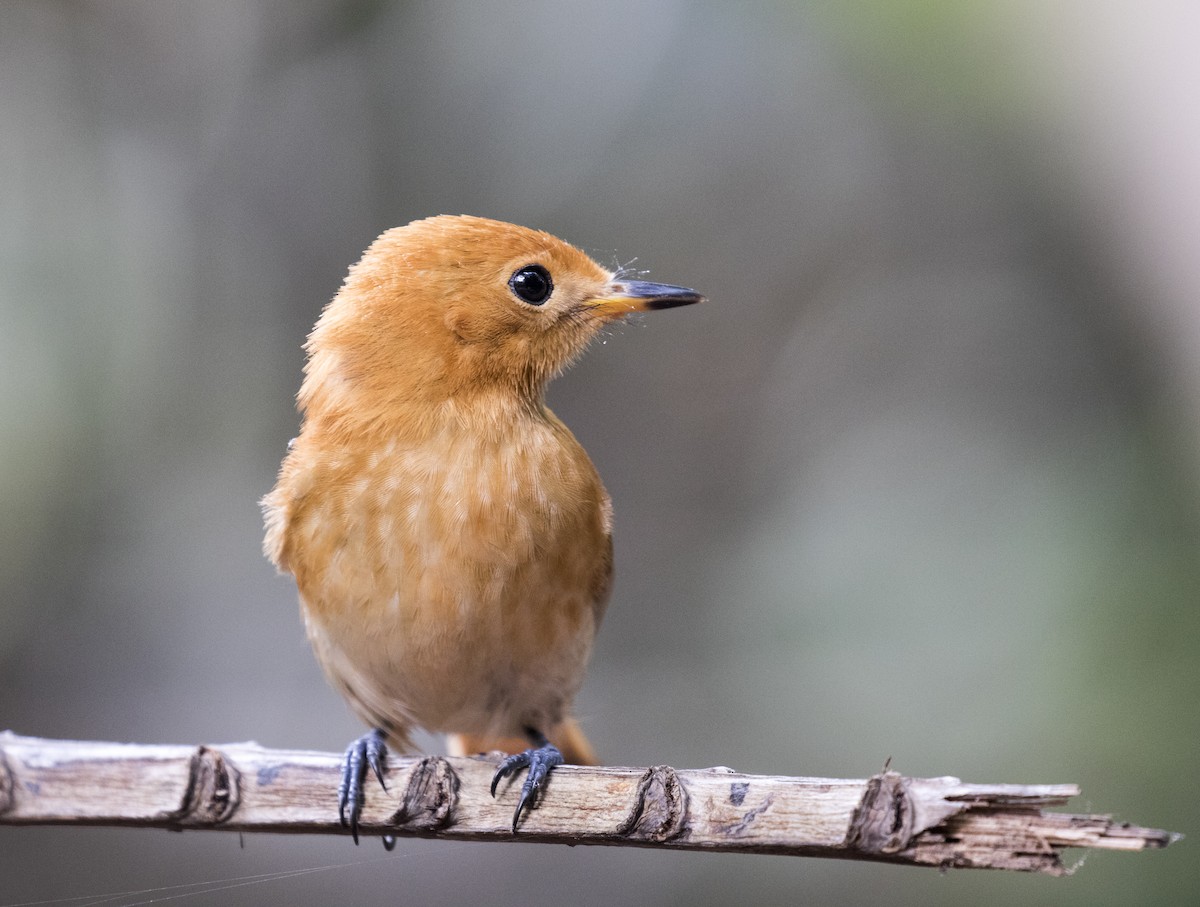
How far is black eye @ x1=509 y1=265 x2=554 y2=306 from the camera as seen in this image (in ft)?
8.43

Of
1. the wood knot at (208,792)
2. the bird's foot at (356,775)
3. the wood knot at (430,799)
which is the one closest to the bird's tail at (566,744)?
the bird's foot at (356,775)

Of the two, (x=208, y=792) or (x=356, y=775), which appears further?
(x=356, y=775)

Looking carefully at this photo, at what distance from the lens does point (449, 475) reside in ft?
8.04

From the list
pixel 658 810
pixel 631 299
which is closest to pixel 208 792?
pixel 658 810

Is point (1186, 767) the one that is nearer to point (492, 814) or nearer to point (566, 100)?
point (492, 814)

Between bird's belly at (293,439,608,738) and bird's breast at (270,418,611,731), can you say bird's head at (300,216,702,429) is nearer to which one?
bird's breast at (270,418,611,731)

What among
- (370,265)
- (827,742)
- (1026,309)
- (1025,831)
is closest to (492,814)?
(1025,831)

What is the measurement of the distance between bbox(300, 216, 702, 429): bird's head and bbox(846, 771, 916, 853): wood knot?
45.8 inches

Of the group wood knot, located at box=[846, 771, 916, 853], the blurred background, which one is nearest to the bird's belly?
wood knot, located at box=[846, 771, 916, 853]

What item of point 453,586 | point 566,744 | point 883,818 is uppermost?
point 453,586

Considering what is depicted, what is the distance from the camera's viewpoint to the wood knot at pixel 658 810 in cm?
194

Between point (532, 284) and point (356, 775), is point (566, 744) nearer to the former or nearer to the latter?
point (356, 775)

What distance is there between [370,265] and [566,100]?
4.79 feet

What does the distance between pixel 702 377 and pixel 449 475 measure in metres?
1.90
